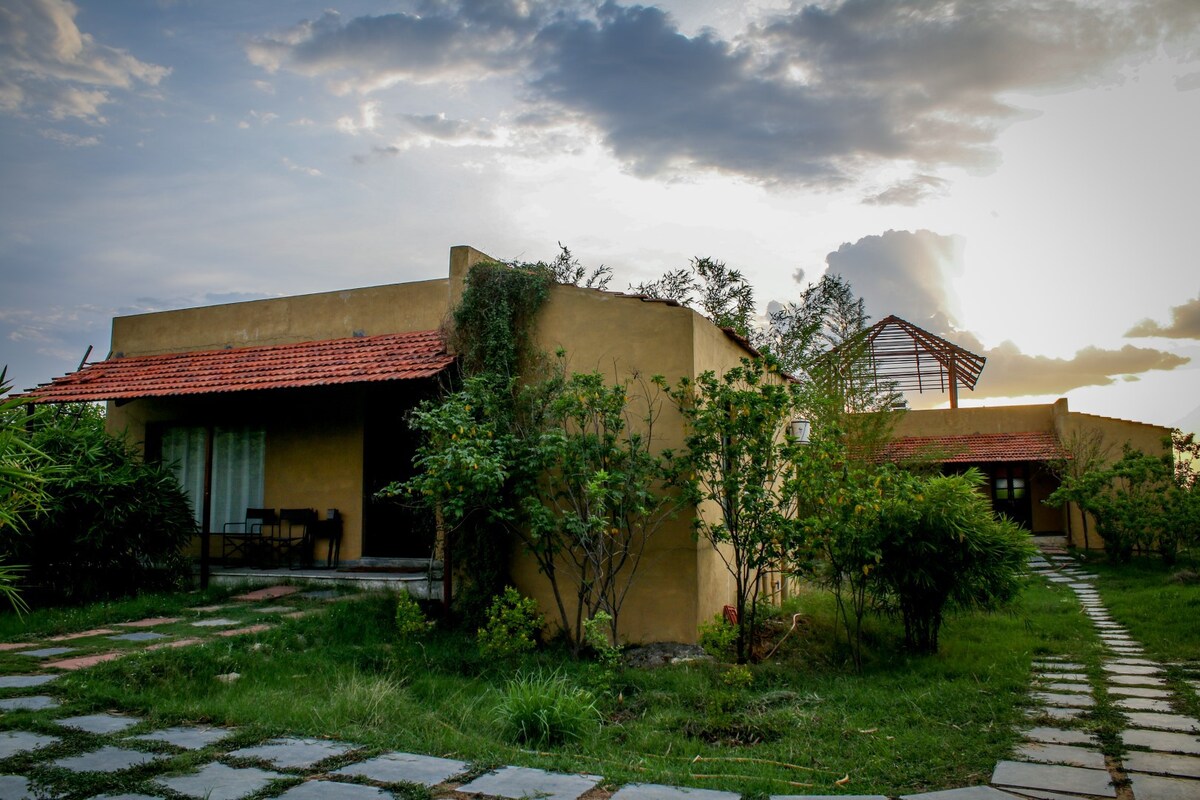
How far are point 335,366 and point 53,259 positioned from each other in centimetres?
410

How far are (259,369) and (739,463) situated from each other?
6292 mm

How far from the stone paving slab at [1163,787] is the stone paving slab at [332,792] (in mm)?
3569

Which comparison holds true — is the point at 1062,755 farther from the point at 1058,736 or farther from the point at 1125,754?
the point at 1058,736

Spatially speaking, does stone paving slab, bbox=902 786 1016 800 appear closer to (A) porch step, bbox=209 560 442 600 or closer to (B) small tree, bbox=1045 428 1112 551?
(A) porch step, bbox=209 560 442 600

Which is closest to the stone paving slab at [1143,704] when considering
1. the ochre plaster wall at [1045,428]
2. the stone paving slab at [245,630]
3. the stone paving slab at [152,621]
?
the stone paving slab at [245,630]

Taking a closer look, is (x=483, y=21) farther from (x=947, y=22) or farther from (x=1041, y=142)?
(x=1041, y=142)

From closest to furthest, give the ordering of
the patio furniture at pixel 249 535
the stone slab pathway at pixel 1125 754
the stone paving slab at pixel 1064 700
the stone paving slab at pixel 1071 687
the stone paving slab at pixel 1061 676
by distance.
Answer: the stone slab pathway at pixel 1125 754 → the stone paving slab at pixel 1064 700 → the stone paving slab at pixel 1071 687 → the stone paving slab at pixel 1061 676 → the patio furniture at pixel 249 535

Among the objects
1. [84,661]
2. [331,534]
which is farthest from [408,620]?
[331,534]

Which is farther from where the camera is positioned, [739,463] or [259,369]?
[259,369]

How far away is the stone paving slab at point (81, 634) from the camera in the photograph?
7324mm

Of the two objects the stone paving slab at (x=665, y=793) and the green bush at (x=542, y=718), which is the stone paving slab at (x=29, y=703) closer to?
the green bush at (x=542, y=718)

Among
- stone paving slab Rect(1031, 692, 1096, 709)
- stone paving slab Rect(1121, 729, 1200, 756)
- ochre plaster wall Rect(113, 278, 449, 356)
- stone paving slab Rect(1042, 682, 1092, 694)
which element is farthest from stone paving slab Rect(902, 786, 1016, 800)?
ochre plaster wall Rect(113, 278, 449, 356)

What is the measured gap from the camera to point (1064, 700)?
5949 mm

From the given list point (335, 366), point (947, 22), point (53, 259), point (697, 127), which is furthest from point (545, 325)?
point (53, 259)
